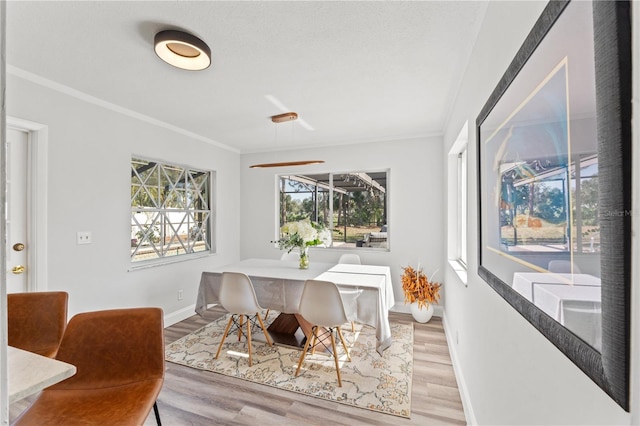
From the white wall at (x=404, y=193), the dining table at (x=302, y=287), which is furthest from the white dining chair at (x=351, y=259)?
the white wall at (x=404, y=193)

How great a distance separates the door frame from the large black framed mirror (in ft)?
10.6

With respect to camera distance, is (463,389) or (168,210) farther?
(168,210)

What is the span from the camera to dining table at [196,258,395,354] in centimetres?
232

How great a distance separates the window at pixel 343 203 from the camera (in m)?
4.21

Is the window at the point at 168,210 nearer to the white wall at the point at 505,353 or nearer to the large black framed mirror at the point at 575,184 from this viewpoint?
the white wall at the point at 505,353

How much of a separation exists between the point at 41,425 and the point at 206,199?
11.1 feet

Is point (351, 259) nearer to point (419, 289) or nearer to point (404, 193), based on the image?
point (419, 289)

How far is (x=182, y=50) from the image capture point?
6.06 ft

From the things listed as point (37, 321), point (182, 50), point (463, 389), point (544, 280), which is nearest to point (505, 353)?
point (544, 280)

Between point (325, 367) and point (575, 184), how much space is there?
2409mm

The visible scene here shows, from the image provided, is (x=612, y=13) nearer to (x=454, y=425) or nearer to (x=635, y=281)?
(x=635, y=281)

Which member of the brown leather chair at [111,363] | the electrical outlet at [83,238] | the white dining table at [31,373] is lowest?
the brown leather chair at [111,363]

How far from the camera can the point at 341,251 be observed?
4.32 m

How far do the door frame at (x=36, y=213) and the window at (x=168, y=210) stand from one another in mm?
871
